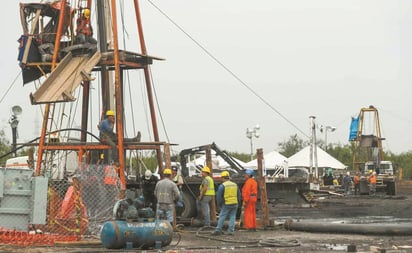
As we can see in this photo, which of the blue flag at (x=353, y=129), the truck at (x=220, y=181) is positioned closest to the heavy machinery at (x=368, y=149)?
A: the blue flag at (x=353, y=129)

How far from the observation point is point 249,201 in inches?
859

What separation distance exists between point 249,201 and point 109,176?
526cm

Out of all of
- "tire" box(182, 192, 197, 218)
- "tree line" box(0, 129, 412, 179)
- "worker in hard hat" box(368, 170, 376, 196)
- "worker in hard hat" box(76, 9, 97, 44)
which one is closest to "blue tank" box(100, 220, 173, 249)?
"tire" box(182, 192, 197, 218)

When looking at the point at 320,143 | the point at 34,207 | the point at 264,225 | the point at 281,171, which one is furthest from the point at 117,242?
the point at 320,143

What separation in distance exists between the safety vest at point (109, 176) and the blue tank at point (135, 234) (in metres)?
2.26

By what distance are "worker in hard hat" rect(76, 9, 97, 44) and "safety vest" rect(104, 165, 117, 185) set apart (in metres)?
6.71

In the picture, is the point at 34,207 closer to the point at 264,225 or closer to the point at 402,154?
the point at 264,225

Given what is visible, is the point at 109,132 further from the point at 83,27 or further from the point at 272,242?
the point at 272,242

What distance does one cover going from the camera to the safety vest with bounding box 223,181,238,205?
68.1ft

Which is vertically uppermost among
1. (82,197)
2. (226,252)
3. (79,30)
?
(79,30)

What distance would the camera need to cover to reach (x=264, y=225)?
22328mm

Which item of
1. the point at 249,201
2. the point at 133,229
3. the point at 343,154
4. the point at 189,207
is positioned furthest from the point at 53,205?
the point at 343,154

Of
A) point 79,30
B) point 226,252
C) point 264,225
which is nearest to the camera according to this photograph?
point 226,252

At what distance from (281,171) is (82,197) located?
28852mm
